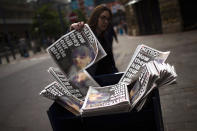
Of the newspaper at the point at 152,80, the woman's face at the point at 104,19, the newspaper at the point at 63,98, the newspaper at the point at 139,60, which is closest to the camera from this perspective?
the newspaper at the point at 152,80

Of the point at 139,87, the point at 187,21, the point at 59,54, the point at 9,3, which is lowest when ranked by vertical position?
the point at 187,21

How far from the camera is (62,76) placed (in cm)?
146

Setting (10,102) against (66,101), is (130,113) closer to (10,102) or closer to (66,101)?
(66,101)

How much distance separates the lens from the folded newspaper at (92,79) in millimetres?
1124

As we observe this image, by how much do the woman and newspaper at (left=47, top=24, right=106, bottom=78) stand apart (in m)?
0.47

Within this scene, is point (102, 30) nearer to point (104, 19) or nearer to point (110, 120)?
point (104, 19)

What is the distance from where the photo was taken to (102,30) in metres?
2.16

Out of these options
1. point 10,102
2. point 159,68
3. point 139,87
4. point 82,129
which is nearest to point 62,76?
point 82,129

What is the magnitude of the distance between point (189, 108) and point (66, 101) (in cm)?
229

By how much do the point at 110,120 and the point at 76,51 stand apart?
1.60 ft

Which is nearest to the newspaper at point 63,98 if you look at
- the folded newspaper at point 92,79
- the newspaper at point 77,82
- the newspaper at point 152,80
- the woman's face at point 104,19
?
the folded newspaper at point 92,79

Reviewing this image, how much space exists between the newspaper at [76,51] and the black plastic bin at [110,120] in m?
0.29

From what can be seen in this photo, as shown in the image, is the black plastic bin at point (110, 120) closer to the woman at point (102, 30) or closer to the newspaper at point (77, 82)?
the newspaper at point (77, 82)

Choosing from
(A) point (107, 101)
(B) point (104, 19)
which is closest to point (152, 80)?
(A) point (107, 101)
